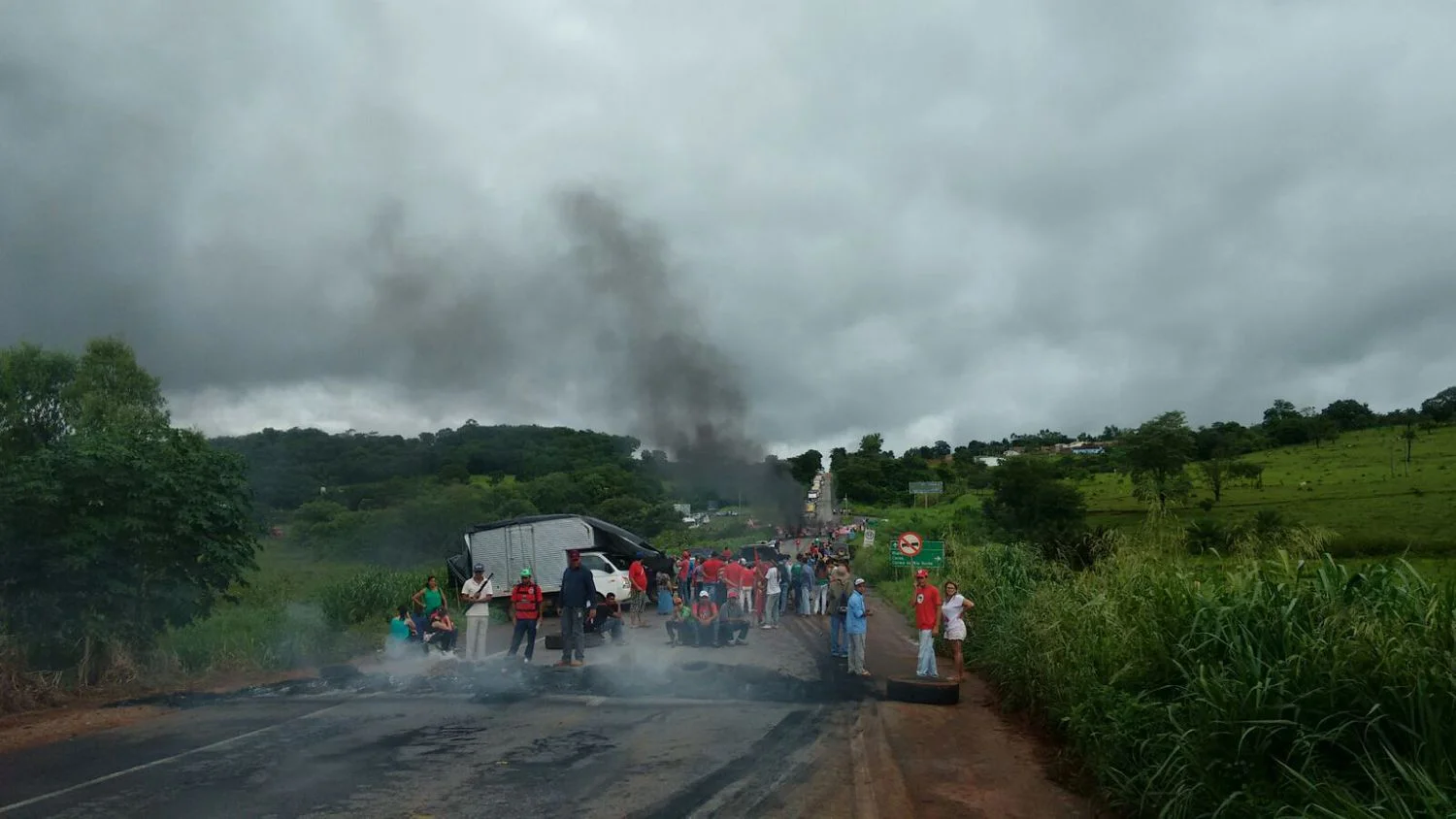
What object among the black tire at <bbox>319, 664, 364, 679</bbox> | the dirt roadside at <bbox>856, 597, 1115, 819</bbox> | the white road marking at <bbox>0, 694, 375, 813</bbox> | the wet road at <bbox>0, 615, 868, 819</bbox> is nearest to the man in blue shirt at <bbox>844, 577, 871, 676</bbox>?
the wet road at <bbox>0, 615, 868, 819</bbox>

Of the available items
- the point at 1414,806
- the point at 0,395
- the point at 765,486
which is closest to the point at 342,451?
the point at 0,395

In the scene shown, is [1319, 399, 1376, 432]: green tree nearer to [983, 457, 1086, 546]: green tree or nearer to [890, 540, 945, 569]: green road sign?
[983, 457, 1086, 546]: green tree

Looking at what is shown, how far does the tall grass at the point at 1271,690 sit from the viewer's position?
5.20 m

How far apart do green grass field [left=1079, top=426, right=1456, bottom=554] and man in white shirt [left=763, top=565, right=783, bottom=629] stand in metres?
28.4

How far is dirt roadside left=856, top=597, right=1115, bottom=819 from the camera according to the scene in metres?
7.61

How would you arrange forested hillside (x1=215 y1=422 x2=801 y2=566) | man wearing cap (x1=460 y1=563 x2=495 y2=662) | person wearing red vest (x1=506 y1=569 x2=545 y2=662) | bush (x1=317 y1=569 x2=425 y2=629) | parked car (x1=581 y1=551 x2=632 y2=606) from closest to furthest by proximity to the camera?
person wearing red vest (x1=506 y1=569 x2=545 y2=662) → man wearing cap (x1=460 y1=563 x2=495 y2=662) → bush (x1=317 y1=569 x2=425 y2=629) → parked car (x1=581 y1=551 x2=632 y2=606) → forested hillside (x1=215 y1=422 x2=801 y2=566)

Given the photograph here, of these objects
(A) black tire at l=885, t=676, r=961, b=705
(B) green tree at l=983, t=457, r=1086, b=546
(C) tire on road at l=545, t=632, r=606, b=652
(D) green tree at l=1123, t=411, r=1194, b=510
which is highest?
(D) green tree at l=1123, t=411, r=1194, b=510

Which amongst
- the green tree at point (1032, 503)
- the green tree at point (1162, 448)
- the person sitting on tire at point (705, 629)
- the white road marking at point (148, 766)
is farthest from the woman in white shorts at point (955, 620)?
the green tree at point (1162, 448)

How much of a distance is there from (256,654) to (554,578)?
9854mm

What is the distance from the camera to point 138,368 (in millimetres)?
37938

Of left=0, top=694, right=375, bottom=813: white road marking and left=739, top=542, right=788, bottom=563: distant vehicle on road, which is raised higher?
left=739, top=542, right=788, bottom=563: distant vehicle on road

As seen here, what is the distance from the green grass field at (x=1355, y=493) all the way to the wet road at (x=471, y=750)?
37620mm

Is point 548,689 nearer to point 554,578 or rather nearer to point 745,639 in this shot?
point 745,639

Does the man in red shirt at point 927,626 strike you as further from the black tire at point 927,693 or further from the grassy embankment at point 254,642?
the grassy embankment at point 254,642
